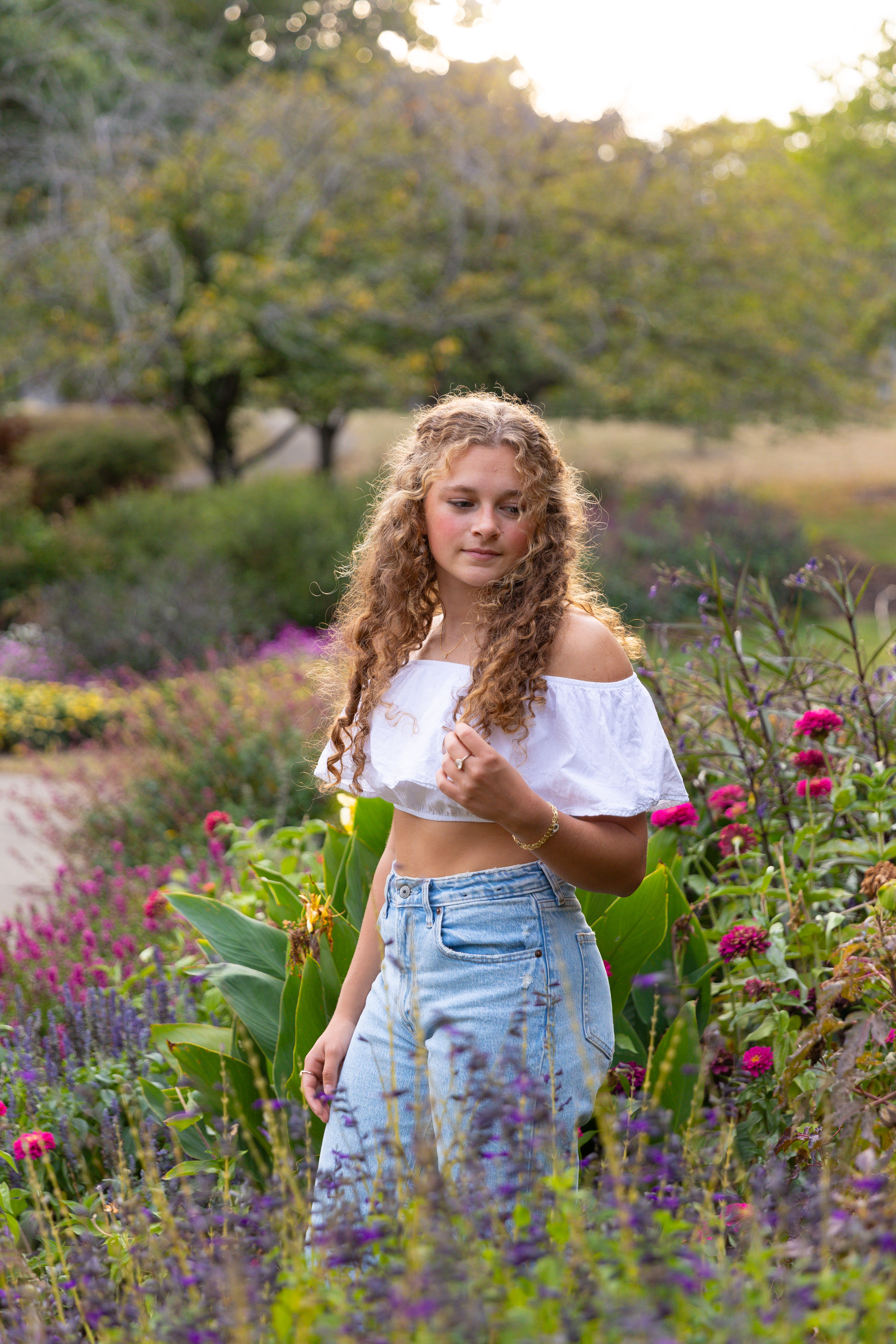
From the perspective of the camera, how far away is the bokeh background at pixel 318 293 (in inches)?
432

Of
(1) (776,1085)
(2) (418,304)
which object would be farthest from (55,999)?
(2) (418,304)

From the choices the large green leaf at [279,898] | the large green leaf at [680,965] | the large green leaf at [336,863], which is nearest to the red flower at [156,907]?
the large green leaf at [279,898]

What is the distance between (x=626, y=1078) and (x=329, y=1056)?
0.58 metres

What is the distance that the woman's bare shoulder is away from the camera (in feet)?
6.43

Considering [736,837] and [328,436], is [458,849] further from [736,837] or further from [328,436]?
[328,436]

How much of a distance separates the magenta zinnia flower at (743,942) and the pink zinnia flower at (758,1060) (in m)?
0.20

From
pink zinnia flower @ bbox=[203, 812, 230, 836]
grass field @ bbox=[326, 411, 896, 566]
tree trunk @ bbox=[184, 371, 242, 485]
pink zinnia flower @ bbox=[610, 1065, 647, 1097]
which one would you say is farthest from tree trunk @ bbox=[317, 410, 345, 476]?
pink zinnia flower @ bbox=[610, 1065, 647, 1097]

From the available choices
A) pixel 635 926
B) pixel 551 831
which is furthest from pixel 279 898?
pixel 551 831

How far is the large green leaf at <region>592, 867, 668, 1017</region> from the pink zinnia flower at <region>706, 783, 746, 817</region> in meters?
0.55

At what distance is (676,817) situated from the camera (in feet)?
8.93

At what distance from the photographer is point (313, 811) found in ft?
19.6

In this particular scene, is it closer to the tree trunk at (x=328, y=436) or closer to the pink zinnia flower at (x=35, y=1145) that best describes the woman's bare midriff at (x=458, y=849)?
the pink zinnia flower at (x=35, y=1145)

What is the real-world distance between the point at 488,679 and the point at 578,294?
37.3ft

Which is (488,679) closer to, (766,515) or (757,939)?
(757,939)
